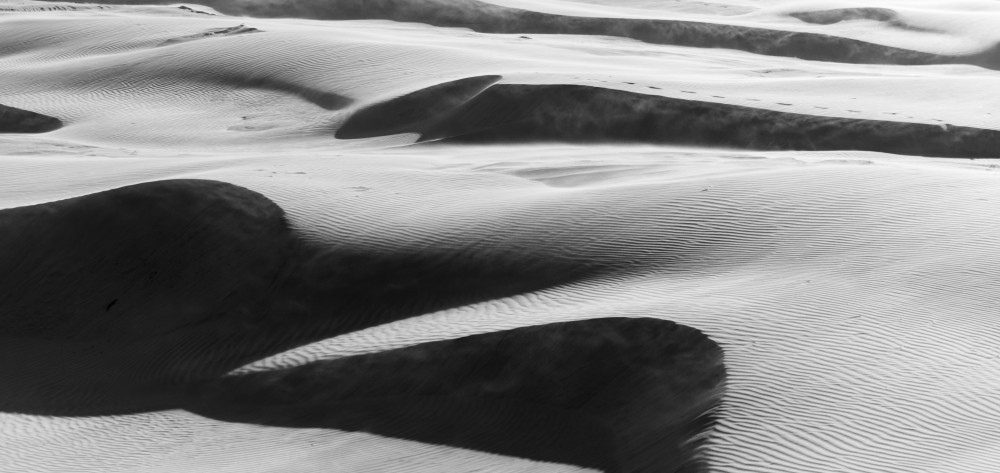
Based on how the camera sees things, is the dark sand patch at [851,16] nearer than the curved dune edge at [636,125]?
No

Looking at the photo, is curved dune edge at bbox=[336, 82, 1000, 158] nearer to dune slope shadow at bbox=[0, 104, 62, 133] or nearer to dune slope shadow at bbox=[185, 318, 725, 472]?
dune slope shadow at bbox=[0, 104, 62, 133]

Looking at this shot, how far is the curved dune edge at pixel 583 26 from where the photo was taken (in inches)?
545

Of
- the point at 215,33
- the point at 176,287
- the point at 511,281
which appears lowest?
the point at 176,287

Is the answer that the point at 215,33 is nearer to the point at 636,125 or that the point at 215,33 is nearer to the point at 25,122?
the point at 25,122

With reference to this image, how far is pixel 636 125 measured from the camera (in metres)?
8.52

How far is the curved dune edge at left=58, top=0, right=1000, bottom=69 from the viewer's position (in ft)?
45.4

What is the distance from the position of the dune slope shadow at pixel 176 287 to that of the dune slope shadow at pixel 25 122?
338cm

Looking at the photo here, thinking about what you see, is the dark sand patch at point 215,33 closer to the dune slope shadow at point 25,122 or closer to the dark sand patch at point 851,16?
the dune slope shadow at point 25,122

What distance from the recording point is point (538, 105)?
8703mm

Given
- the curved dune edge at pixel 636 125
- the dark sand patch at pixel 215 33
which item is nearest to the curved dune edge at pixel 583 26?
the dark sand patch at pixel 215 33

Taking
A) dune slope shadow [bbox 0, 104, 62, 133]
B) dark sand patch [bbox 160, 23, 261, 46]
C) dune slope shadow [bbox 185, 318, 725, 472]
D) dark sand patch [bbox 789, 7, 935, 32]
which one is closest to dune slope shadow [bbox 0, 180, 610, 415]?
dune slope shadow [bbox 185, 318, 725, 472]

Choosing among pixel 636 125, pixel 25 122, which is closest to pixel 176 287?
pixel 636 125

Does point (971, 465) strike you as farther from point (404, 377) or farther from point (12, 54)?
point (12, 54)

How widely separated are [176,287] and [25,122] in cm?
433
